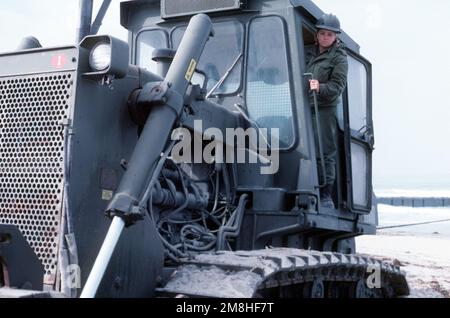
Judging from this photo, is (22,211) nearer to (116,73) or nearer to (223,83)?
(116,73)

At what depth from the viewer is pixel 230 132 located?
5.21 metres

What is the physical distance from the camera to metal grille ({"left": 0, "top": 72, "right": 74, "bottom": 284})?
348cm

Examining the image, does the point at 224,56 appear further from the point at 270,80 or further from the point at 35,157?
the point at 35,157

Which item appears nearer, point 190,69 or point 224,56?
point 190,69

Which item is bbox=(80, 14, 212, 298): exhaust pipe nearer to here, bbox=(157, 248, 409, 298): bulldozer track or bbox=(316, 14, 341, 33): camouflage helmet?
bbox=(157, 248, 409, 298): bulldozer track

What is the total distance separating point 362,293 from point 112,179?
2.51m

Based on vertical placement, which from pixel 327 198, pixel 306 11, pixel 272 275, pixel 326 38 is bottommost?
pixel 272 275

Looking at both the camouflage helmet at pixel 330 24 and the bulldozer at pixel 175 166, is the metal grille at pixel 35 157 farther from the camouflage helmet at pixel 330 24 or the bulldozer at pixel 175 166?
the camouflage helmet at pixel 330 24

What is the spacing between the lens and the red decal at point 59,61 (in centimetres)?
359

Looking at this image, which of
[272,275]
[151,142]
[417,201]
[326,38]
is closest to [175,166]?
[151,142]

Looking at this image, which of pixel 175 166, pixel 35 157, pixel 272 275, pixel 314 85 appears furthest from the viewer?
pixel 314 85

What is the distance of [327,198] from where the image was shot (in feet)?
18.8

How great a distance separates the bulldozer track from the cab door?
1317 millimetres

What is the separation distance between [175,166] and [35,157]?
112 centimetres
